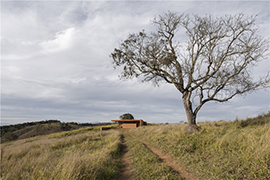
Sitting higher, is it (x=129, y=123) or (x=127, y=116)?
(x=127, y=116)

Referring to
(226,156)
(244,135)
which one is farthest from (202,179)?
(244,135)

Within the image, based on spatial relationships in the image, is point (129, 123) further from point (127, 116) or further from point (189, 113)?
point (189, 113)

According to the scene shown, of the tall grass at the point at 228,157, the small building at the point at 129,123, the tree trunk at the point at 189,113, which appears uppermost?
the tree trunk at the point at 189,113

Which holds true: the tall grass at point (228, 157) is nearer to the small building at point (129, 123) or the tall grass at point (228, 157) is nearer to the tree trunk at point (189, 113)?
the tree trunk at point (189, 113)

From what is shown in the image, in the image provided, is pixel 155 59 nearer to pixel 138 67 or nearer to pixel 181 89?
pixel 138 67

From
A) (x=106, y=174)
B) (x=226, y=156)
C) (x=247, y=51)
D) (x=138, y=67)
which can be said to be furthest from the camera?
(x=138, y=67)

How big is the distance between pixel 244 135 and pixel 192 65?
807cm

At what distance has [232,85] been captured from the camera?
13.7m

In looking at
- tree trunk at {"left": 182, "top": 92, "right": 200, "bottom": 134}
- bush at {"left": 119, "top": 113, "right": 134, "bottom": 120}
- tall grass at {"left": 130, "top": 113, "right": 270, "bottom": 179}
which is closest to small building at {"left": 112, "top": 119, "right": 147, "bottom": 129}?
bush at {"left": 119, "top": 113, "right": 134, "bottom": 120}

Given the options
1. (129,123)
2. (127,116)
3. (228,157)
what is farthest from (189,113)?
(127,116)

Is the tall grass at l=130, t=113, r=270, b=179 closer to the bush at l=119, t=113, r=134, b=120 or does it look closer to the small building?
the small building

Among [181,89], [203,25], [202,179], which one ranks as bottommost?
[202,179]

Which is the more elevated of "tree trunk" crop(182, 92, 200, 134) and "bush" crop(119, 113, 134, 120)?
"tree trunk" crop(182, 92, 200, 134)

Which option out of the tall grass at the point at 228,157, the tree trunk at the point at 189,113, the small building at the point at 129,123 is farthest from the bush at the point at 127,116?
the tall grass at the point at 228,157
